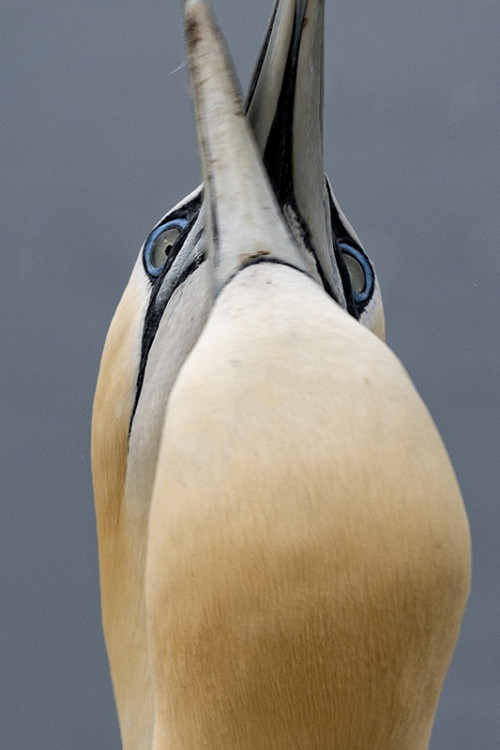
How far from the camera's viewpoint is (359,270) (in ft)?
5.49

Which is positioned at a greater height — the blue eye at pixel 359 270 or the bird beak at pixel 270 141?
the bird beak at pixel 270 141

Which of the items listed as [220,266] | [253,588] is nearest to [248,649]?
[253,588]

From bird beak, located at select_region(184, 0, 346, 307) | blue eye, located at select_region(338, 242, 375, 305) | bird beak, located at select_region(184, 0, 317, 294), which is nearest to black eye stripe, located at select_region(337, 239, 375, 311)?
blue eye, located at select_region(338, 242, 375, 305)

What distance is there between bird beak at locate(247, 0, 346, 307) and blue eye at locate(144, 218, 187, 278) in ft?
1.10

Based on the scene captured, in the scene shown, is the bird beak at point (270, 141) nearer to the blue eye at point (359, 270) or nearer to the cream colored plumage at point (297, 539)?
the cream colored plumage at point (297, 539)

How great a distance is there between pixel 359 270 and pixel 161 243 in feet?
1.00

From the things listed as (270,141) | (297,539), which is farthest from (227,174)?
(297,539)

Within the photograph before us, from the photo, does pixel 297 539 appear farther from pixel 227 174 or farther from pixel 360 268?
pixel 360 268

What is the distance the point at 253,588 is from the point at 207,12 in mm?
676

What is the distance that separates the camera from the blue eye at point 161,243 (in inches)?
65.0

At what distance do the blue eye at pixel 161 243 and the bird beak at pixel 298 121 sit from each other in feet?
1.10

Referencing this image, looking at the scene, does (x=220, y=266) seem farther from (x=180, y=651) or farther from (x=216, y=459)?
(x=180, y=651)

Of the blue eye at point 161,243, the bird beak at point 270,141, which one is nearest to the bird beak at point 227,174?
the bird beak at point 270,141

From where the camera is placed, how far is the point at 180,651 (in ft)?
3.36
